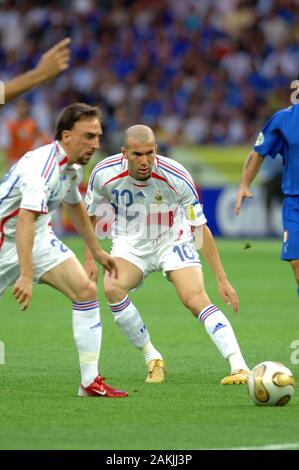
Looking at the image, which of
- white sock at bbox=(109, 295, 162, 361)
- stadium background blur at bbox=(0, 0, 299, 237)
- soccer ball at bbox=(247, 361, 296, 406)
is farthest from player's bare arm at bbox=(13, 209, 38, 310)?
stadium background blur at bbox=(0, 0, 299, 237)

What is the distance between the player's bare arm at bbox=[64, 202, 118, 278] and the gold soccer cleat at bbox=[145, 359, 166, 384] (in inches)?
44.4

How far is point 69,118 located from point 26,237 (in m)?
0.93

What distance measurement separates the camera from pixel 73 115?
776cm

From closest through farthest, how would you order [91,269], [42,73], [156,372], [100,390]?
1. [42,73]
2. [100,390]
3. [156,372]
4. [91,269]

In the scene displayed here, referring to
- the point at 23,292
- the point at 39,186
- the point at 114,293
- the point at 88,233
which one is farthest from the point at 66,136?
the point at 114,293

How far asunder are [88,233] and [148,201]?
112 cm

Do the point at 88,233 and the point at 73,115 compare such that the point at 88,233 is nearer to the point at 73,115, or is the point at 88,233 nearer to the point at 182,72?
→ the point at 73,115

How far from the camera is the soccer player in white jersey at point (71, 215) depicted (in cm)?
761

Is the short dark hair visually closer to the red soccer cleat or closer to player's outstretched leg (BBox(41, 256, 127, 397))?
player's outstretched leg (BBox(41, 256, 127, 397))

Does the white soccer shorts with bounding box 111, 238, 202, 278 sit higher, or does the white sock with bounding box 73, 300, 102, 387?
the white soccer shorts with bounding box 111, 238, 202, 278

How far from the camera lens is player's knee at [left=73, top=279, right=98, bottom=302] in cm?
786

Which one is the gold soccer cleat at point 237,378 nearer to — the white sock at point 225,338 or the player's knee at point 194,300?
the white sock at point 225,338

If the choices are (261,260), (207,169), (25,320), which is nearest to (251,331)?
(25,320)

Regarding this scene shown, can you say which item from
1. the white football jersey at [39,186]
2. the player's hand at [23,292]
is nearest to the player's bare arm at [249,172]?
the white football jersey at [39,186]
